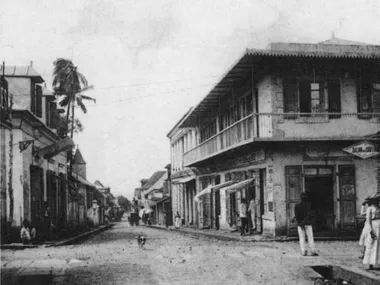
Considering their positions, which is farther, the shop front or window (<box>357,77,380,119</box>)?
window (<box>357,77,380,119</box>)

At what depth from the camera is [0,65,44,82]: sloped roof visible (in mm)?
20248

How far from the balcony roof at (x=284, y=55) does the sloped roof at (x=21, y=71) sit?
7.16m

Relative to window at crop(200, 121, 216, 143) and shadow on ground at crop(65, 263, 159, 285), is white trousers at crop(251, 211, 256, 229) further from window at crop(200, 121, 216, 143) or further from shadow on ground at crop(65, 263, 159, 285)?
shadow on ground at crop(65, 263, 159, 285)

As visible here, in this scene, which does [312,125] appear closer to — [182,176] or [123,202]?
[182,176]

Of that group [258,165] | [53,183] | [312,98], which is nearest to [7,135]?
[53,183]

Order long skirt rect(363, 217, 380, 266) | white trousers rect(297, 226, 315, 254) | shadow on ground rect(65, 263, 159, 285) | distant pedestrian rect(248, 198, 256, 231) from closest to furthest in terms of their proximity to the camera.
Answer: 1. shadow on ground rect(65, 263, 159, 285)
2. long skirt rect(363, 217, 380, 266)
3. white trousers rect(297, 226, 315, 254)
4. distant pedestrian rect(248, 198, 256, 231)

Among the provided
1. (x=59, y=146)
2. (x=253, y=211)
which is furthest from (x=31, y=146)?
(x=253, y=211)

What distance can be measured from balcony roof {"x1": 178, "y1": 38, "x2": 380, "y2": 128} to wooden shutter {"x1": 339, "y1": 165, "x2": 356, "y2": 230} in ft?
12.8

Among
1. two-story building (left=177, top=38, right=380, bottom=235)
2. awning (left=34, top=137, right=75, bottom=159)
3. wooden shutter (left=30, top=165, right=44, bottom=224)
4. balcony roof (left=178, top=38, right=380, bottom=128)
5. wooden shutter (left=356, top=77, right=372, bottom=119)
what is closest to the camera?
balcony roof (left=178, top=38, right=380, bottom=128)

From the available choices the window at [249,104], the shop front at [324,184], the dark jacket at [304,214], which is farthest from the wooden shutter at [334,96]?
the dark jacket at [304,214]

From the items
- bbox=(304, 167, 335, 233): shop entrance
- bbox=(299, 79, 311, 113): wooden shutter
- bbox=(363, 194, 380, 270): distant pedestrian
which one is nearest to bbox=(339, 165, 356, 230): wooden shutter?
bbox=(304, 167, 335, 233): shop entrance

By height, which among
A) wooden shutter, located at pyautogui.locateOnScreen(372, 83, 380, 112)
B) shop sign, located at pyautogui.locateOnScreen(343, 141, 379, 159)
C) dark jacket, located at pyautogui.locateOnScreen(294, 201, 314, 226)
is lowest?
dark jacket, located at pyautogui.locateOnScreen(294, 201, 314, 226)

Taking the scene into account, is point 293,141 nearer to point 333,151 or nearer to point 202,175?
point 333,151

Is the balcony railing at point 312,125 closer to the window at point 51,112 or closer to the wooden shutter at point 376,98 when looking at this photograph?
the wooden shutter at point 376,98
